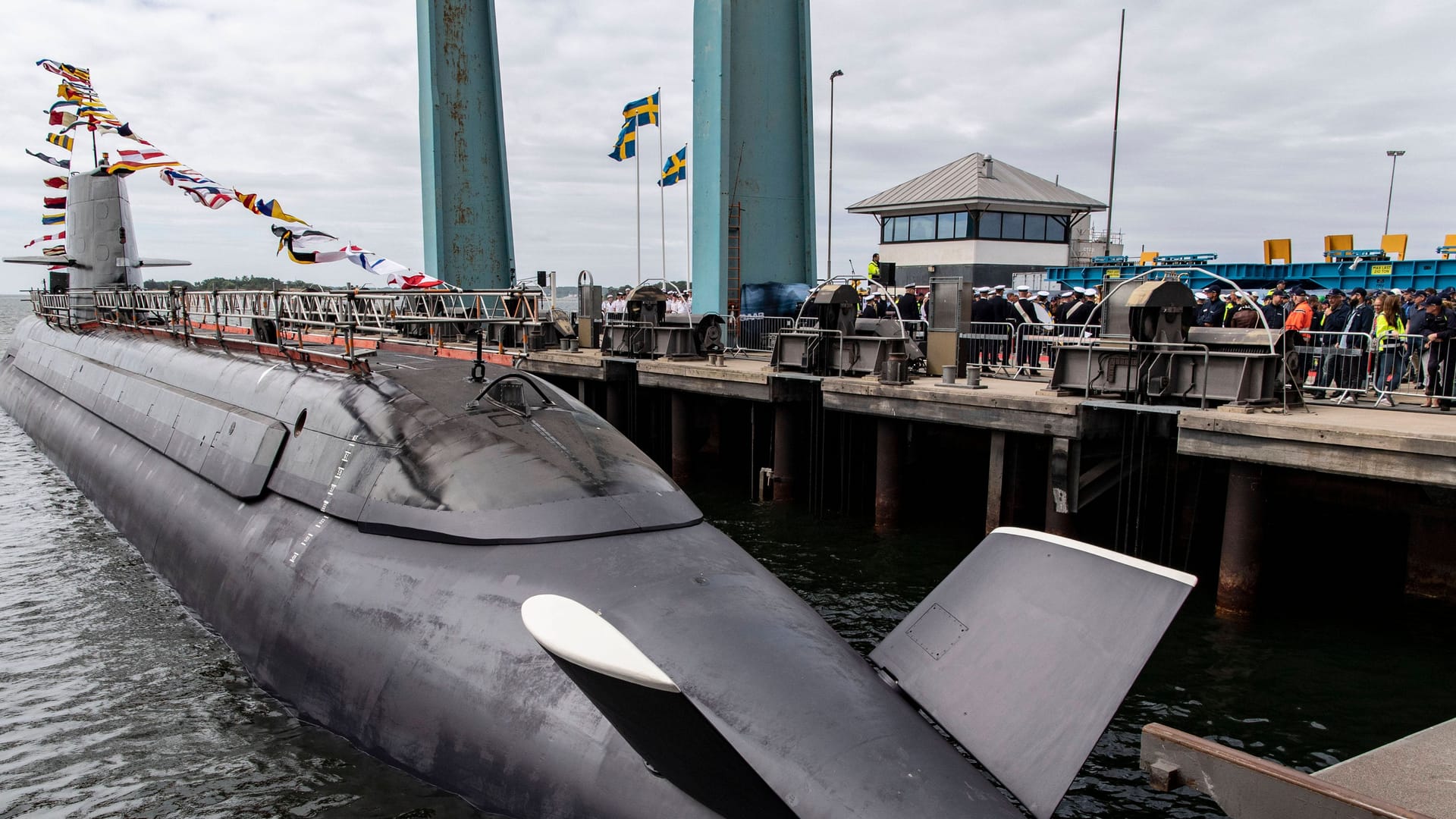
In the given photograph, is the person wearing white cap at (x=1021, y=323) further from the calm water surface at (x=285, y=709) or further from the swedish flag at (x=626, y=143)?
the swedish flag at (x=626, y=143)

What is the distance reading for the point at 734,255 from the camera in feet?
96.5

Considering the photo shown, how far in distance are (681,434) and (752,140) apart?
36.0 feet

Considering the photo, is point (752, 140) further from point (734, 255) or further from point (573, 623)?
point (573, 623)

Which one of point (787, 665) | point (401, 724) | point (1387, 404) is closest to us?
point (787, 665)

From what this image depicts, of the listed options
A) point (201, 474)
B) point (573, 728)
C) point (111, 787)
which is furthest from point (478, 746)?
point (201, 474)

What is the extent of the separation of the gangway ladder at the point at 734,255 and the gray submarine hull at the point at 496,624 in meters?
18.2

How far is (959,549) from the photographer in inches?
643

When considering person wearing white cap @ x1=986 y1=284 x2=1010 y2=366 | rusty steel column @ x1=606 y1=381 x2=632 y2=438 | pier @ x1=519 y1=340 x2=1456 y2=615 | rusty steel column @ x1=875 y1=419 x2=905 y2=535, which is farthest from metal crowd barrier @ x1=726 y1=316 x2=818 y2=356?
rusty steel column @ x1=875 y1=419 x2=905 y2=535

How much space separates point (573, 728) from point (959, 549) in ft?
37.4

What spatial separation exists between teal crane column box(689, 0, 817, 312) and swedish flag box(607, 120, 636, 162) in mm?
4155

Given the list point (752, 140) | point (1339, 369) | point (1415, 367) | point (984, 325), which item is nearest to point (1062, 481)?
point (1339, 369)

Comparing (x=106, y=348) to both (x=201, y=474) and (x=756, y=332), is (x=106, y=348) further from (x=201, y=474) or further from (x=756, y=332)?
(x=756, y=332)

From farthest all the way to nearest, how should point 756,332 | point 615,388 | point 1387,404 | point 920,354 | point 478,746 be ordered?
1. point 756,332
2. point 615,388
3. point 920,354
4. point 1387,404
5. point 478,746

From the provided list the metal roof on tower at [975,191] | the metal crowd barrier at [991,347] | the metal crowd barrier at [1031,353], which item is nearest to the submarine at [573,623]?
the metal crowd barrier at [991,347]
